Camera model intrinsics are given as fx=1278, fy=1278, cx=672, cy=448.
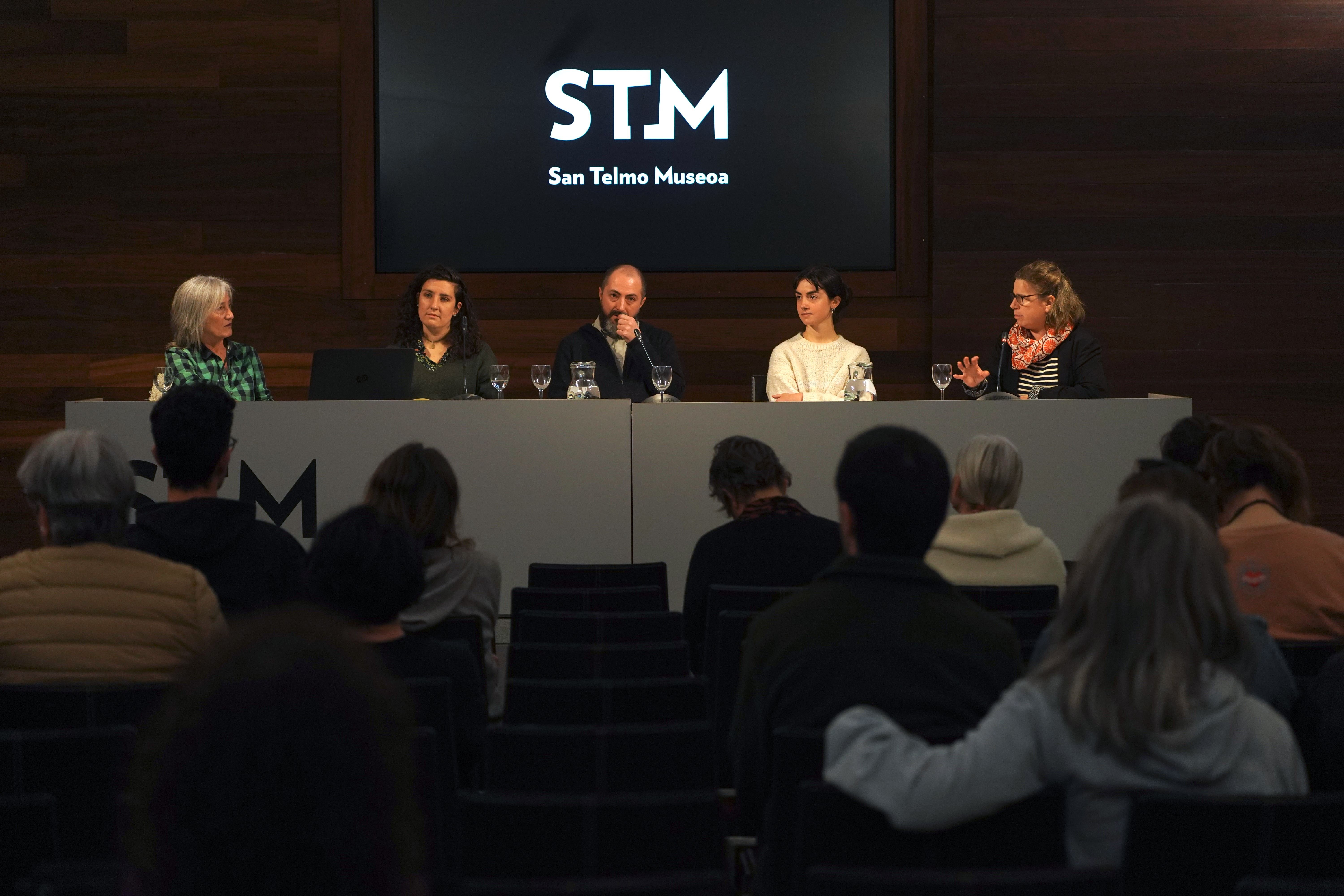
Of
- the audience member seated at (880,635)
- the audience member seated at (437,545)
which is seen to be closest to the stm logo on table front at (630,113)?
the audience member seated at (437,545)

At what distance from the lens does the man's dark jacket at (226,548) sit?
8.54 feet

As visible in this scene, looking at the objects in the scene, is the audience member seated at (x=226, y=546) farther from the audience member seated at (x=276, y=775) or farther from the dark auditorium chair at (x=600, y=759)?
the audience member seated at (x=276, y=775)

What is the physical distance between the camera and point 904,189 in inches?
271

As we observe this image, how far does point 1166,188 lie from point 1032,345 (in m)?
1.86

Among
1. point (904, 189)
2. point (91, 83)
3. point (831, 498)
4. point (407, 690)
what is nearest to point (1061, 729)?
point (407, 690)

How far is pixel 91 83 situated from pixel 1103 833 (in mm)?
6921

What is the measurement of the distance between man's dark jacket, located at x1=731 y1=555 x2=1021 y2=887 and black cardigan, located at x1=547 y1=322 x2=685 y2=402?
384 cm

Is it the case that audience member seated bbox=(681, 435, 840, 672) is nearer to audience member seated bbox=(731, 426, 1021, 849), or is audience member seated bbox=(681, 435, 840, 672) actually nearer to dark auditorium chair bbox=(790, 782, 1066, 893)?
audience member seated bbox=(731, 426, 1021, 849)

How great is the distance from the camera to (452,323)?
5.59 meters

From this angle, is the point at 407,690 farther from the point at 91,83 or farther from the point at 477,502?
the point at 91,83

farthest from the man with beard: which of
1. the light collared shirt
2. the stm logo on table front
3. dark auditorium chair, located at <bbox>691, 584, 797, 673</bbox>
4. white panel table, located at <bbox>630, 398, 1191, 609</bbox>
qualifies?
dark auditorium chair, located at <bbox>691, 584, 797, 673</bbox>

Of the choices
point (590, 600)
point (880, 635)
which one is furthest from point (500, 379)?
A: point (880, 635)

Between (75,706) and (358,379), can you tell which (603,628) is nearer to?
(75,706)

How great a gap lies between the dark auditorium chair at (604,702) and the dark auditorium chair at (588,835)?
696 millimetres
